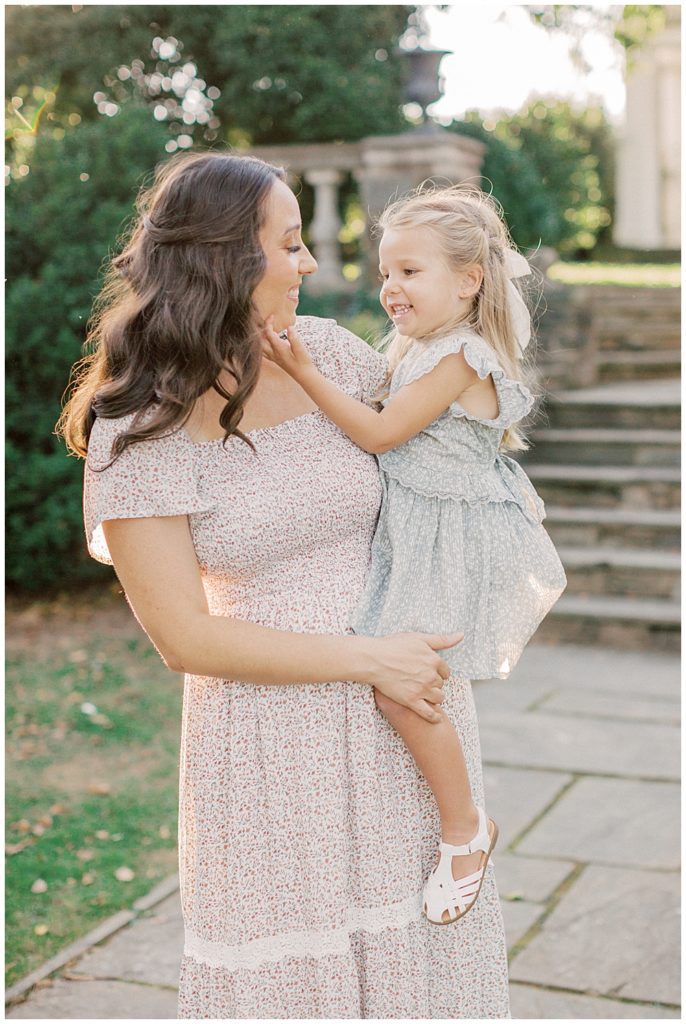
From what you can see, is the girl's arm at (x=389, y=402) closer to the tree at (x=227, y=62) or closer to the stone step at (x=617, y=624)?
the stone step at (x=617, y=624)

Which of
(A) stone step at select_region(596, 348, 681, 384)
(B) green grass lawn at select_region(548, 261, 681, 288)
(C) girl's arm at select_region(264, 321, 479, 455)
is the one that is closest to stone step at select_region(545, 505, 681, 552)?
(A) stone step at select_region(596, 348, 681, 384)

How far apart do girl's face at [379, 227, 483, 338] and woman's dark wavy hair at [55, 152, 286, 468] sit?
1.49ft

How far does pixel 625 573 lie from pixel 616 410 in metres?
1.62

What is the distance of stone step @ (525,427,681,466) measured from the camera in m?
7.60

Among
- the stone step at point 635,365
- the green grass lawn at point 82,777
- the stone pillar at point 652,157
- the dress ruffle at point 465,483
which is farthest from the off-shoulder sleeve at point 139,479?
the stone pillar at point 652,157

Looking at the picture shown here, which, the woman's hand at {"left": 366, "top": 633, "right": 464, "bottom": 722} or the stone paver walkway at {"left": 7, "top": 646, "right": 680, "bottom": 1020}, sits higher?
the woman's hand at {"left": 366, "top": 633, "right": 464, "bottom": 722}

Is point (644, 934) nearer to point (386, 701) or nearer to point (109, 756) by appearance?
point (386, 701)

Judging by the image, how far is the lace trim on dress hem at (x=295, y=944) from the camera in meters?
1.96

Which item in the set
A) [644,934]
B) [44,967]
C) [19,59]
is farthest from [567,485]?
[19,59]

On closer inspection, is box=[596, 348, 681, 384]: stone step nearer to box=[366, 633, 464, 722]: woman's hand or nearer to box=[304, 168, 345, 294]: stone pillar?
box=[304, 168, 345, 294]: stone pillar

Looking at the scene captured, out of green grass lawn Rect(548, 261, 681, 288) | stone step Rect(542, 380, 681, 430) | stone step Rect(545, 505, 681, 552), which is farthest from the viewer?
green grass lawn Rect(548, 261, 681, 288)

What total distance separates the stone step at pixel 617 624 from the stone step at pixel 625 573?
0.09 meters

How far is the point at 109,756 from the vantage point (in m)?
4.90

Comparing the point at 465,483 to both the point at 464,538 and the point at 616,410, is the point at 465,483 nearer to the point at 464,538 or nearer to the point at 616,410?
the point at 464,538
